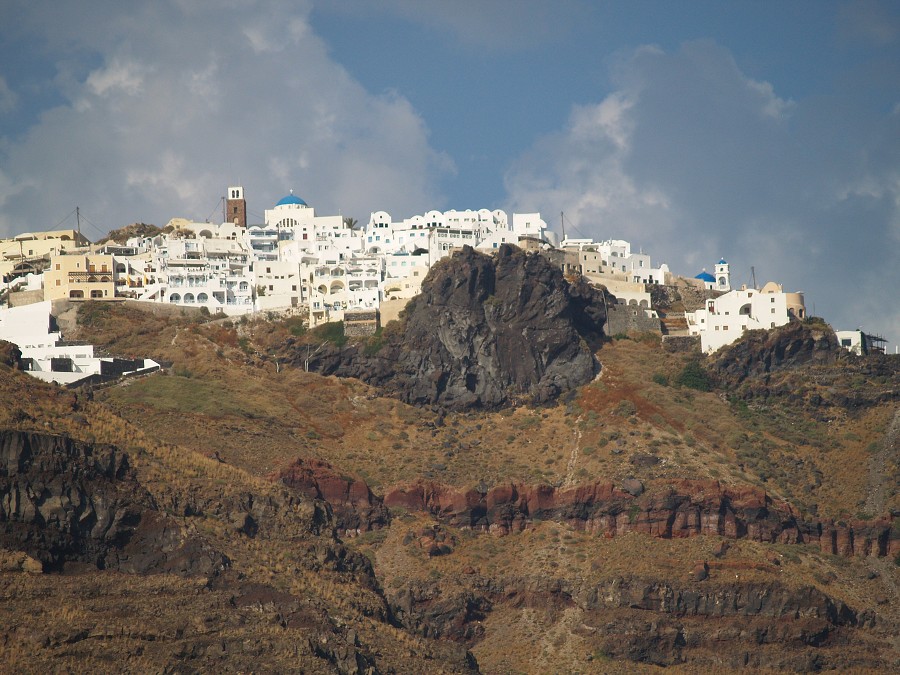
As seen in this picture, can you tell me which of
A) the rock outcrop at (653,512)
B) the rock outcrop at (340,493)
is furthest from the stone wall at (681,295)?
the rock outcrop at (340,493)

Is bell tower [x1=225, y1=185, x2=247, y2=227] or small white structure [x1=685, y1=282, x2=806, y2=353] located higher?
bell tower [x1=225, y1=185, x2=247, y2=227]

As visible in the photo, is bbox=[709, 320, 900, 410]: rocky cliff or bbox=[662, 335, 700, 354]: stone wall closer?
bbox=[709, 320, 900, 410]: rocky cliff

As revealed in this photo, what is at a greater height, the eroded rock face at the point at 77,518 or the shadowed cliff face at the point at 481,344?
the shadowed cliff face at the point at 481,344

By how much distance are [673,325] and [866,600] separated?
1668 inches

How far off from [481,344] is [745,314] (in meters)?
23.7

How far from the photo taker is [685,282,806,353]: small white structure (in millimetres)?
152125

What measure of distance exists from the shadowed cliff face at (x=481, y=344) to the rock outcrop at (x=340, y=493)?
1778 cm

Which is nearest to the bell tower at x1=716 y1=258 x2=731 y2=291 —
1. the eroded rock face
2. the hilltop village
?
the hilltop village

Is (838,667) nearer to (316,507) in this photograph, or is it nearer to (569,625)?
(569,625)

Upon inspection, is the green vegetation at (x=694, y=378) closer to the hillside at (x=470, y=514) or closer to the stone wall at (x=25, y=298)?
the hillside at (x=470, y=514)

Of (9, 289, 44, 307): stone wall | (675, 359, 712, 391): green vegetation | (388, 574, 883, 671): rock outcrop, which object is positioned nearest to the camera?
(388, 574, 883, 671): rock outcrop

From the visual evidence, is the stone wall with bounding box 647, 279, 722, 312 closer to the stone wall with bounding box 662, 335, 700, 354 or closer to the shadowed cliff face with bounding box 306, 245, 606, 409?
the stone wall with bounding box 662, 335, 700, 354

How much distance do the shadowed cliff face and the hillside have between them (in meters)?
1.52

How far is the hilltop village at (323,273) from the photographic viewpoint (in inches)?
6024
